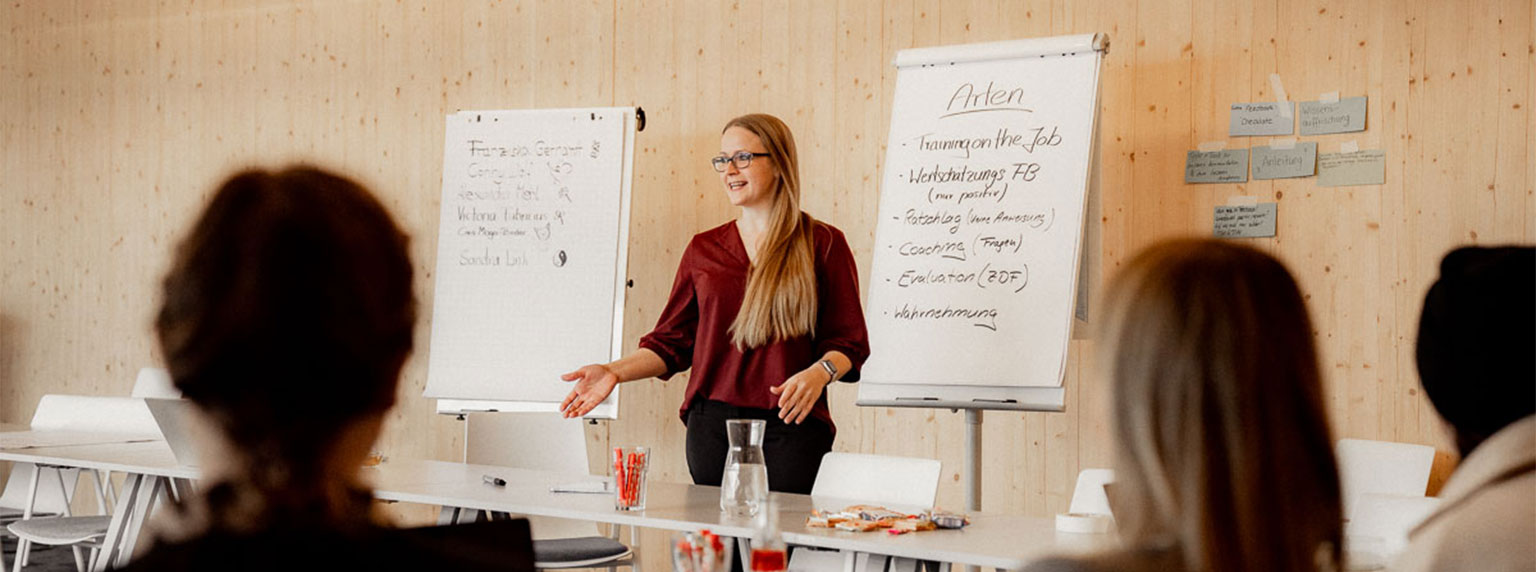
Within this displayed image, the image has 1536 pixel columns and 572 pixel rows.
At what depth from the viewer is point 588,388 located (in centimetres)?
382

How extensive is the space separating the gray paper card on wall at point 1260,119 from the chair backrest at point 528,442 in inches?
89.1

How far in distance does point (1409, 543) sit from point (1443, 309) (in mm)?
248

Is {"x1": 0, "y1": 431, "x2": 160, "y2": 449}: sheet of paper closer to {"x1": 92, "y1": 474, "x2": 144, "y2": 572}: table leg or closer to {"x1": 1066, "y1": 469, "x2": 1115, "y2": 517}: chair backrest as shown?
{"x1": 92, "y1": 474, "x2": 144, "y2": 572}: table leg

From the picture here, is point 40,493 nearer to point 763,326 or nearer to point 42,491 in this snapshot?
point 42,491

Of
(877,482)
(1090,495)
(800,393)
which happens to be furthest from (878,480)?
(1090,495)

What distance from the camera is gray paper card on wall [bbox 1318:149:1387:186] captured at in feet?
13.5

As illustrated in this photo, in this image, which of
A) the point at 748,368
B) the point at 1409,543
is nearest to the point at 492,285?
the point at 748,368

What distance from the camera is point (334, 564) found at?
108 cm

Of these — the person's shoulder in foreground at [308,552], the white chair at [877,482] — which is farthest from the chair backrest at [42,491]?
the person's shoulder in foreground at [308,552]

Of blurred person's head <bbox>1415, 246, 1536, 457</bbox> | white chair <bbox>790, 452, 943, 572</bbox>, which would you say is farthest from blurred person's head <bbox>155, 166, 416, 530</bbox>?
white chair <bbox>790, 452, 943, 572</bbox>

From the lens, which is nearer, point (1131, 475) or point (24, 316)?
point (1131, 475)

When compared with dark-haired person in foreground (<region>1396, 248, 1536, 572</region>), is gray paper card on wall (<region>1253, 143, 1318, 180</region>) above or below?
above

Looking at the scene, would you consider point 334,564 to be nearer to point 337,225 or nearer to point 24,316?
point 337,225

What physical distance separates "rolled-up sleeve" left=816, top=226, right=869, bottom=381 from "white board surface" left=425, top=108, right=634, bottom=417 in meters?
1.34
